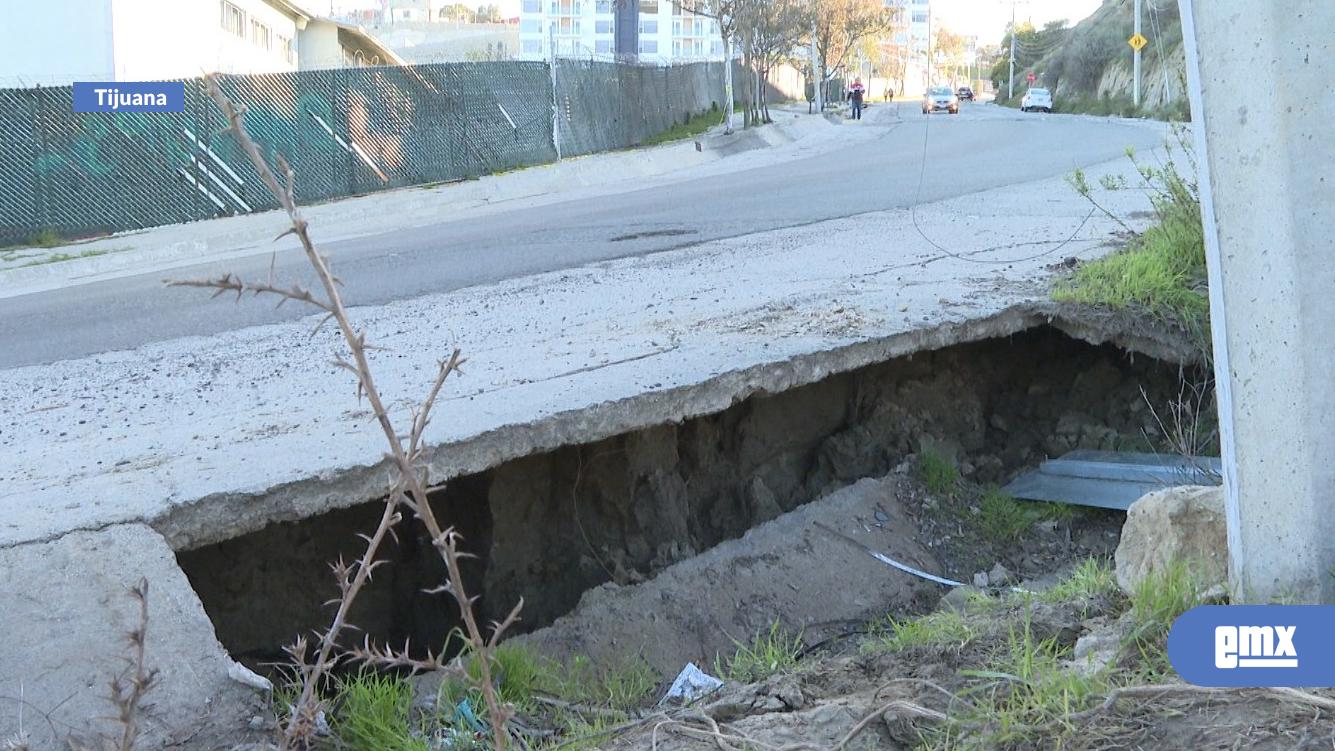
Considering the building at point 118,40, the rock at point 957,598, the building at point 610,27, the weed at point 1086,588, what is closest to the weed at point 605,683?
the rock at point 957,598

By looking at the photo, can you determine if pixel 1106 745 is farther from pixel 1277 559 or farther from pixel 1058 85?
pixel 1058 85

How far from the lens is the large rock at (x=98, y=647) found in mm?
3354

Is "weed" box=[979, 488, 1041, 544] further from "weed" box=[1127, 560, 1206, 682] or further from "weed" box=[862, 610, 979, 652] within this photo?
"weed" box=[1127, 560, 1206, 682]

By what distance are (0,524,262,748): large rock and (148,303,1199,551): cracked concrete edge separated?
0.31 metres

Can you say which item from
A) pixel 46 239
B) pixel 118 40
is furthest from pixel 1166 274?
pixel 118 40

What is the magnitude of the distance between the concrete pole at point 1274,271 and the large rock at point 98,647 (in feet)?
9.08

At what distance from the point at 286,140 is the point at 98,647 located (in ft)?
52.3

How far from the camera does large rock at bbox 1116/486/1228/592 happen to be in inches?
127

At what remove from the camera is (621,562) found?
5801mm

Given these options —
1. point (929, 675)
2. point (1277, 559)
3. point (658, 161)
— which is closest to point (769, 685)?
point (929, 675)

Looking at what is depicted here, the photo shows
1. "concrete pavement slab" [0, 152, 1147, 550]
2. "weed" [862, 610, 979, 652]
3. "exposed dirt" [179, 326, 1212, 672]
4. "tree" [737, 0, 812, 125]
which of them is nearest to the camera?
"weed" [862, 610, 979, 652]

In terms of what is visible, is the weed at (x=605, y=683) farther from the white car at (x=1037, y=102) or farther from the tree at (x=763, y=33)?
the white car at (x=1037, y=102)

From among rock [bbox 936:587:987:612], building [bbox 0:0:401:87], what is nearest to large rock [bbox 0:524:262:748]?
rock [bbox 936:587:987:612]

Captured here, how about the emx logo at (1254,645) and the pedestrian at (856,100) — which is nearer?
the emx logo at (1254,645)
